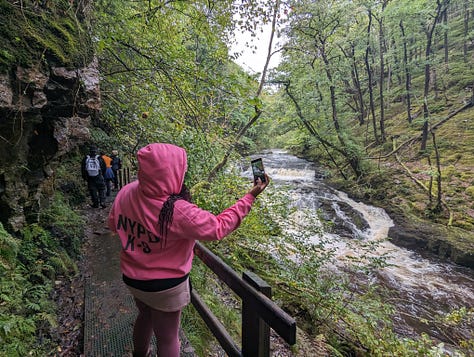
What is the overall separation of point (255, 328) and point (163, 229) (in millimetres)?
1129

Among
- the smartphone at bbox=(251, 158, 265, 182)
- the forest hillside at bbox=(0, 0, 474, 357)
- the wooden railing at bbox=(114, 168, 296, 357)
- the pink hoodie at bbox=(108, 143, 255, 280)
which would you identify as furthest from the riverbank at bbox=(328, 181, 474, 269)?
the pink hoodie at bbox=(108, 143, 255, 280)

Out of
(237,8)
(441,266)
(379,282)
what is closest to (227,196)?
(237,8)

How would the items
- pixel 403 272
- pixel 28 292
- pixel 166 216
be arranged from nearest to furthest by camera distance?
pixel 166 216
pixel 28 292
pixel 403 272

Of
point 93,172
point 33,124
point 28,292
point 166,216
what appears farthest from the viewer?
point 93,172

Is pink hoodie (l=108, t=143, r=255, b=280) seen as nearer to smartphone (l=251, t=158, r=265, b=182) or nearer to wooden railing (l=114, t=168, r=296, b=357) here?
smartphone (l=251, t=158, r=265, b=182)

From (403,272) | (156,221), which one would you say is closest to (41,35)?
(156,221)

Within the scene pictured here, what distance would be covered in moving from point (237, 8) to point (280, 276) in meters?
6.41

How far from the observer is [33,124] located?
3.74 meters

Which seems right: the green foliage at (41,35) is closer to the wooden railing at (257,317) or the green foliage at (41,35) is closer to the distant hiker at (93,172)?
the wooden railing at (257,317)

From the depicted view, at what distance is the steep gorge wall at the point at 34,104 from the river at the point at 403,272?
538cm

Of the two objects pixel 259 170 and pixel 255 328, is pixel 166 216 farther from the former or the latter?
pixel 255 328

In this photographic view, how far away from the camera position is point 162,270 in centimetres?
177

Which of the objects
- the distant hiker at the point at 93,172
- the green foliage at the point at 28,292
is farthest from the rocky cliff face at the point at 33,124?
the distant hiker at the point at 93,172

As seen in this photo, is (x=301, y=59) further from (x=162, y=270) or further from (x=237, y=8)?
(x=162, y=270)
